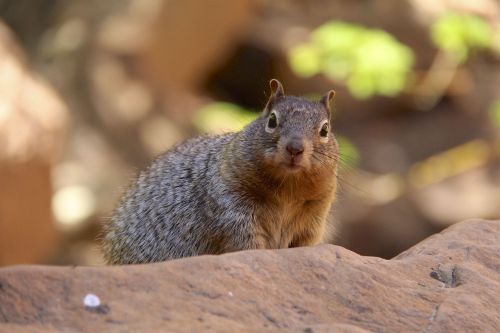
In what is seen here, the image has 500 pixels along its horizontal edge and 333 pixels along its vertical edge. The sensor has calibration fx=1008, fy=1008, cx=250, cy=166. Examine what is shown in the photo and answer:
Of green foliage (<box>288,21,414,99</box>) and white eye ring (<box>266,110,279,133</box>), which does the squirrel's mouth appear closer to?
white eye ring (<box>266,110,279,133</box>)

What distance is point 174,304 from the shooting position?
4020mm

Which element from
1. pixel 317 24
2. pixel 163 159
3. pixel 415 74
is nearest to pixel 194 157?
pixel 163 159

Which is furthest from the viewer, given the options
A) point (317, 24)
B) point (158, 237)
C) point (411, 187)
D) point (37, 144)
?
point (317, 24)

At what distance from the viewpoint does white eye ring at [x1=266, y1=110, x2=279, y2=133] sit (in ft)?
18.4

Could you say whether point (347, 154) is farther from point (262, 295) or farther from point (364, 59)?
point (262, 295)

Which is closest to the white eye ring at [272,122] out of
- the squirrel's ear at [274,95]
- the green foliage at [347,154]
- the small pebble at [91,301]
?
the squirrel's ear at [274,95]

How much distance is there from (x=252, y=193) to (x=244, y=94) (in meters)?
10.2

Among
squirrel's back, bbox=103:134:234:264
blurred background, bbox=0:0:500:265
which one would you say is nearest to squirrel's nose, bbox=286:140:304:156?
squirrel's back, bbox=103:134:234:264

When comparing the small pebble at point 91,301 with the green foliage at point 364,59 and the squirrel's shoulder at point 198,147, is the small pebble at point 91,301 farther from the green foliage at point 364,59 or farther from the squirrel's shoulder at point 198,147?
the green foliage at point 364,59

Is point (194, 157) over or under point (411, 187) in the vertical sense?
over

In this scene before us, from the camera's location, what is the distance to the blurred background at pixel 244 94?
11145 mm

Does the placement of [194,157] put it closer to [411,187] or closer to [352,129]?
[411,187]

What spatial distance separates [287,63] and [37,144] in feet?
20.7

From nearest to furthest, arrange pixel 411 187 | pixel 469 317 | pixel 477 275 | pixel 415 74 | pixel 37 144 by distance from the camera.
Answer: pixel 469 317 → pixel 477 275 → pixel 37 144 → pixel 411 187 → pixel 415 74
